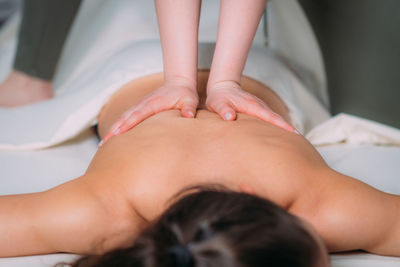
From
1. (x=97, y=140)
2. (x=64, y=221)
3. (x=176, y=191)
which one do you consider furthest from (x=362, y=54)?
(x=64, y=221)

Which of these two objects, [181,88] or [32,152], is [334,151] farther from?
[32,152]

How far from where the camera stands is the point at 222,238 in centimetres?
52

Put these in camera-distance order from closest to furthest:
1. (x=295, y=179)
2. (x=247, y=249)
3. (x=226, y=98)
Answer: (x=247, y=249)
(x=295, y=179)
(x=226, y=98)

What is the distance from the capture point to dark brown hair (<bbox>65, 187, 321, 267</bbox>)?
0.51 meters

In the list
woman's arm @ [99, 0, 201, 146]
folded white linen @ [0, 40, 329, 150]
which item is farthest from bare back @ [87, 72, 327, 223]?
folded white linen @ [0, 40, 329, 150]

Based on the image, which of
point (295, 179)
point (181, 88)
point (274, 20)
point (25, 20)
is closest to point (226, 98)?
point (181, 88)

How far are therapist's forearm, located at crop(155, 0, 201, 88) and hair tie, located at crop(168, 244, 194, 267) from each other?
55cm

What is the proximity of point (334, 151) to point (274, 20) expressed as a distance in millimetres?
646

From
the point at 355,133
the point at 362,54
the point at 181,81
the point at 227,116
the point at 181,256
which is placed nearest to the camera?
the point at 181,256

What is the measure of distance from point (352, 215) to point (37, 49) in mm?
1224

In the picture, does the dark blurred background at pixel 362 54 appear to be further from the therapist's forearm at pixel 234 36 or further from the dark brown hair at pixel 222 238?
the dark brown hair at pixel 222 238

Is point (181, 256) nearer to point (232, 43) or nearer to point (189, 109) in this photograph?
point (189, 109)

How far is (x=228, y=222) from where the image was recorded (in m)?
0.54

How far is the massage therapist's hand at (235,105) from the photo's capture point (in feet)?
2.97
